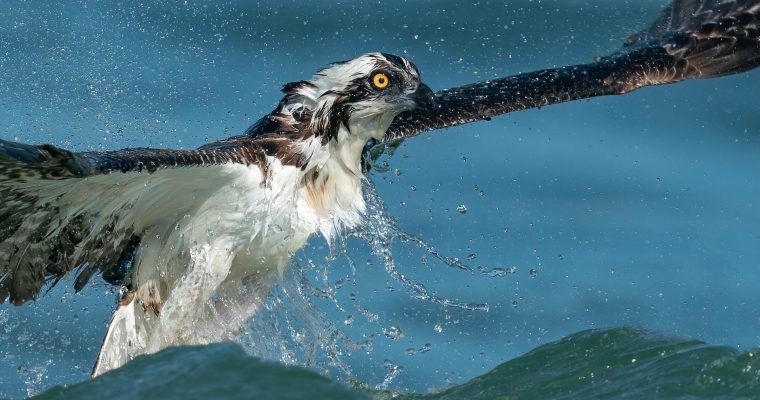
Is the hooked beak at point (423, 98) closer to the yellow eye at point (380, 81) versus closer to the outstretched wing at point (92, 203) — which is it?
the yellow eye at point (380, 81)

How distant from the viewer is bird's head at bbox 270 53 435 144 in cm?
907

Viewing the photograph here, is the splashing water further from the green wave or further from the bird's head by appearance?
the bird's head

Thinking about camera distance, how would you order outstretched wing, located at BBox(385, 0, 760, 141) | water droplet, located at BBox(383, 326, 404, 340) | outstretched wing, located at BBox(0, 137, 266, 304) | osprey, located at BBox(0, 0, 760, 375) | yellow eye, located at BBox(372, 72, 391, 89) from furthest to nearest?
water droplet, located at BBox(383, 326, 404, 340) → outstretched wing, located at BBox(385, 0, 760, 141) → yellow eye, located at BBox(372, 72, 391, 89) → osprey, located at BBox(0, 0, 760, 375) → outstretched wing, located at BBox(0, 137, 266, 304)

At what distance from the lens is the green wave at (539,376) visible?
25.4 feet

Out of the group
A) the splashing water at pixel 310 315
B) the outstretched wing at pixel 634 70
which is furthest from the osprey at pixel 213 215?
the outstretched wing at pixel 634 70

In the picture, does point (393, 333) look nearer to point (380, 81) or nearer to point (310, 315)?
point (310, 315)

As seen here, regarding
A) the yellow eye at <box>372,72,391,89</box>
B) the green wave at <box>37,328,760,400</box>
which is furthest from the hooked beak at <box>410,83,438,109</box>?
the green wave at <box>37,328,760,400</box>

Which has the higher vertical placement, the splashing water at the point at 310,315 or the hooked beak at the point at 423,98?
the hooked beak at the point at 423,98

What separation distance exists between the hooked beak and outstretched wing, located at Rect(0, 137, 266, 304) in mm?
1161

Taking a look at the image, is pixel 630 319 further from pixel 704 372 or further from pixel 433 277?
pixel 704 372

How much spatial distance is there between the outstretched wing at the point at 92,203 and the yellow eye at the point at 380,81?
0.95 m

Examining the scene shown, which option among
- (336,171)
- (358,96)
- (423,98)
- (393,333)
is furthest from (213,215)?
(393,333)

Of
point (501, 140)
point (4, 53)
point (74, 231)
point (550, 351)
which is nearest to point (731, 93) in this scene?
point (501, 140)

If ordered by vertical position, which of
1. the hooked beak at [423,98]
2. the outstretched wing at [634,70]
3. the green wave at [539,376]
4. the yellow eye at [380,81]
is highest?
the outstretched wing at [634,70]
